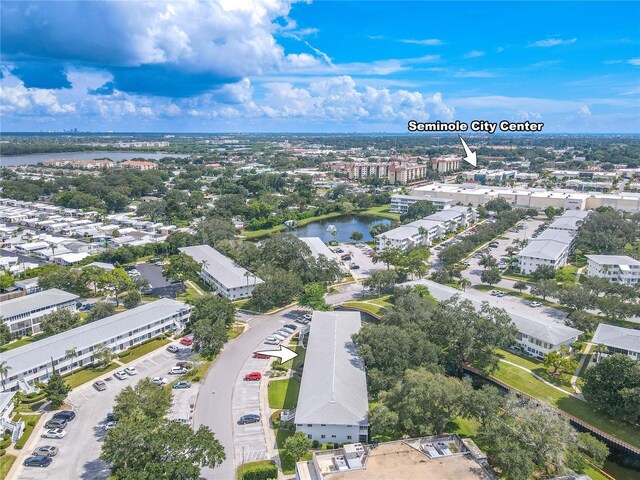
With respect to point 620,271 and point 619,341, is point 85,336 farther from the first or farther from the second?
point 620,271

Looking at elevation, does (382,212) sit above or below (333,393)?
below

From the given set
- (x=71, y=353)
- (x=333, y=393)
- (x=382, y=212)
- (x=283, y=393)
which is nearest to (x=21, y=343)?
(x=71, y=353)

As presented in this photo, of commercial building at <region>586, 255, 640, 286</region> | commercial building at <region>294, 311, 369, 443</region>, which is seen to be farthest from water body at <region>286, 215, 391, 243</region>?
commercial building at <region>294, 311, 369, 443</region>

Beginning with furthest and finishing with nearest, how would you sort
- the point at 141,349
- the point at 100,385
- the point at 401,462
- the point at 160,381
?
1. the point at 141,349
2. the point at 160,381
3. the point at 100,385
4. the point at 401,462

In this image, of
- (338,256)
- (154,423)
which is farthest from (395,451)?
(338,256)

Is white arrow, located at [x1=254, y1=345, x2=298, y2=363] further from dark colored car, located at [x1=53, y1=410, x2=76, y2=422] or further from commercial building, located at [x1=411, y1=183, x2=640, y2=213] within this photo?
commercial building, located at [x1=411, y1=183, x2=640, y2=213]

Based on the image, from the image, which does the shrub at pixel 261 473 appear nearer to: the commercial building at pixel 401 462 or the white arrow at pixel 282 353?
the commercial building at pixel 401 462
